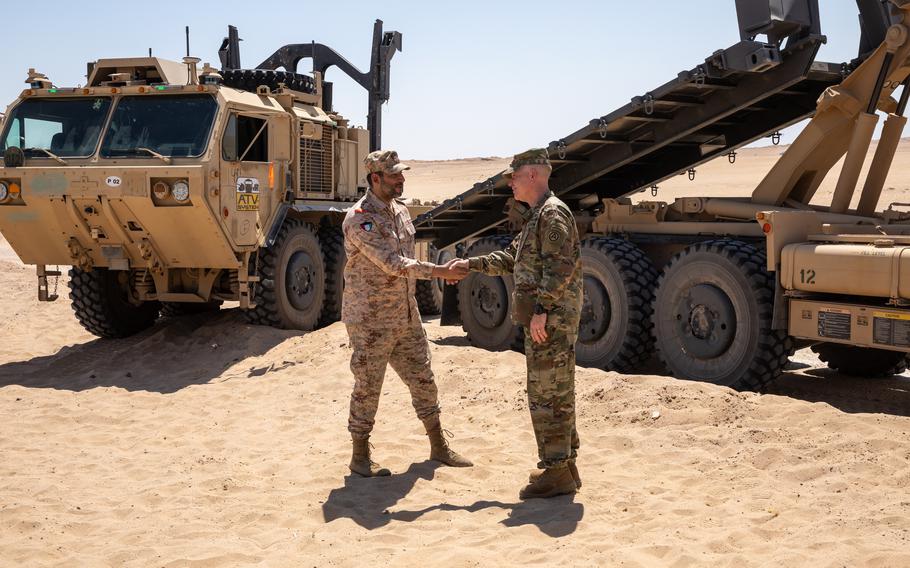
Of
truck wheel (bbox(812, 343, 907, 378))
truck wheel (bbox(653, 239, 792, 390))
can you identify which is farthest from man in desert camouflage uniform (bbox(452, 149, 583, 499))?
truck wheel (bbox(812, 343, 907, 378))

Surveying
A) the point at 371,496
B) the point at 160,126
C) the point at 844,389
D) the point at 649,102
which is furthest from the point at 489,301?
the point at 371,496

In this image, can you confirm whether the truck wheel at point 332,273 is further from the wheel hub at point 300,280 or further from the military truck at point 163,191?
the wheel hub at point 300,280

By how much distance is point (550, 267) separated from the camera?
16.2 feet

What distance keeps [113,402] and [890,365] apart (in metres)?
6.27

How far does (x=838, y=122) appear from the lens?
7.60 metres

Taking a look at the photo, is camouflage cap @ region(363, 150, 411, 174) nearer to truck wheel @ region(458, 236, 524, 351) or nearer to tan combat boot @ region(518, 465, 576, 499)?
tan combat boot @ region(518, 465, 576, 499)

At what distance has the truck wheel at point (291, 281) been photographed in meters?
10.2

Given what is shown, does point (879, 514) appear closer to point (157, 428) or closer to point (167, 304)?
point (157, 428)

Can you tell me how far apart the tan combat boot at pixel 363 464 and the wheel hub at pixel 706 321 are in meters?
2.95

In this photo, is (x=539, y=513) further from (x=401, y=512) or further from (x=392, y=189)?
(x=392, y=189)

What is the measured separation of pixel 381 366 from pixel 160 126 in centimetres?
481

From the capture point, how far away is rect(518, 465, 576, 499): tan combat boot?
514 centimetres

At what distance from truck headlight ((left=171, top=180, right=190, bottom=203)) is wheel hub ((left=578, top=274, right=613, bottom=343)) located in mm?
3564

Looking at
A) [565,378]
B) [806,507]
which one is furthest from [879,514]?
[565,378]
